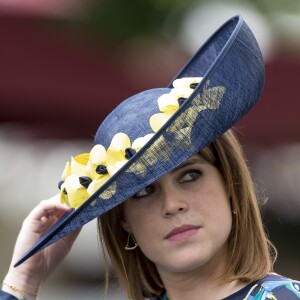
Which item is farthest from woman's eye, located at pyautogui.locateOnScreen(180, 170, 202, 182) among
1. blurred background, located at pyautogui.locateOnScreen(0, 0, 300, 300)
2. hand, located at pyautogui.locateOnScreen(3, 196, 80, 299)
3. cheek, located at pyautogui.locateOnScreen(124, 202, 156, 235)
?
blurred background, located at pyautogui.locateOnScreen(0, 0, 300, 300)

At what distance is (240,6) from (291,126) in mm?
990

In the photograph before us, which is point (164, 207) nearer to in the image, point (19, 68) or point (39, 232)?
point (39, 232)

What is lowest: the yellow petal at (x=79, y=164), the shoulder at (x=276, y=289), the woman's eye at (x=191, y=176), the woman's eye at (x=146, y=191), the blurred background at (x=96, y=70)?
the shoulder at (x=276, y=289)

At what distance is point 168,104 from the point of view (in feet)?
9.79

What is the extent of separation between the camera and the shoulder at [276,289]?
2861 mm

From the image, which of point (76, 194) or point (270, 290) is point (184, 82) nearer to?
point (76, 194)

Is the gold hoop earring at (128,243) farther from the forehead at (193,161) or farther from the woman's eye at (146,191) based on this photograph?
the forehead at (193,161)

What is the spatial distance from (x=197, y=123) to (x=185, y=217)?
0.88ft

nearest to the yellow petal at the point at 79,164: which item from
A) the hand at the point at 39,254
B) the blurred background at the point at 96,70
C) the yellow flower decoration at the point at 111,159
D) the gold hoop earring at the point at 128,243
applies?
the yellow flower decoration at the point at 111,159

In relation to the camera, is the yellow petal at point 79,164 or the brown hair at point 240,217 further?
the yellow petal at point 79,164

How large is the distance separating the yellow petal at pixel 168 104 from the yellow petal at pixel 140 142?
0.10m

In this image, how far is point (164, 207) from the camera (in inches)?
116

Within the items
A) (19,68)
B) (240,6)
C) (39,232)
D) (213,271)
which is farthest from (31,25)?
(213,271)

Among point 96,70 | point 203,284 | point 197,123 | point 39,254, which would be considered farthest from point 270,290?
point 96,70
